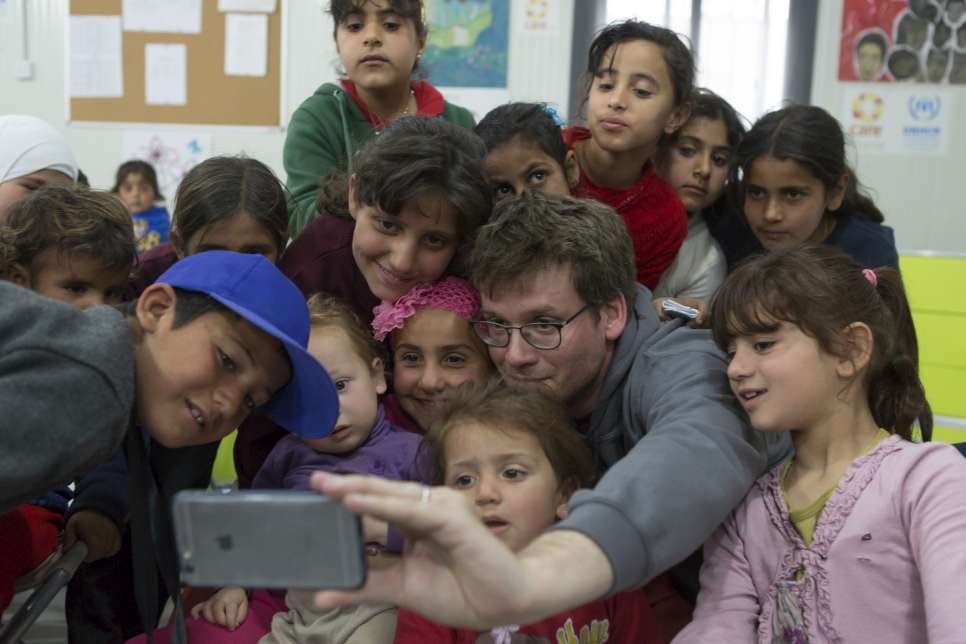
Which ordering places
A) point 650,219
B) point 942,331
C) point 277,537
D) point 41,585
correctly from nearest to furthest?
point 277,537 < point 41,585 < point 650,219 < point 942,331

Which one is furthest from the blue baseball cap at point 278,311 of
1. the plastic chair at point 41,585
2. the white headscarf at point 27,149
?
the white headscarf at point 27,149

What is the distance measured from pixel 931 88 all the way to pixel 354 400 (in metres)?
4.86

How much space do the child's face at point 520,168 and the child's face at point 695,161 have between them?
0.48 metres

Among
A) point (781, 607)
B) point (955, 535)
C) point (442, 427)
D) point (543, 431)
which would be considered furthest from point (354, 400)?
point (955, 535)

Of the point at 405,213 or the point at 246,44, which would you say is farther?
the point at 246,44

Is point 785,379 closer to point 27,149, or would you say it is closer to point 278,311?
point 278,311

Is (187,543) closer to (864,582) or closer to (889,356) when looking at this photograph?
(864,582)

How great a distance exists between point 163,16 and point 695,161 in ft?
14.0

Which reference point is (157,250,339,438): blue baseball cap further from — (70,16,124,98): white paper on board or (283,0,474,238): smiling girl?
(70,16,124,98): white paper on board

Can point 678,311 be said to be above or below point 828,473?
above

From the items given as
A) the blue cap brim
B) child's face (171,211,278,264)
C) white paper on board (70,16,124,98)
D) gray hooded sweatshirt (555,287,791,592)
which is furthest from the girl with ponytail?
white paper on board (70,16,124,98)

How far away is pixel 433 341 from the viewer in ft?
6.74

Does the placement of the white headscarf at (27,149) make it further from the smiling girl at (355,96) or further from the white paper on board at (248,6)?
the white paper on board at (248,6)

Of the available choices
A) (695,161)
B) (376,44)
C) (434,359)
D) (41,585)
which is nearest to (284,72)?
(376,44)
